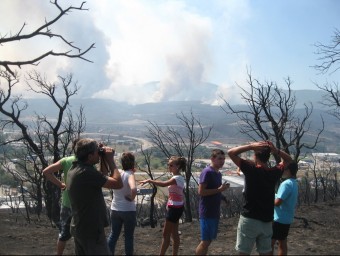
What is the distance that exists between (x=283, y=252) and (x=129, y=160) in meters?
2.56

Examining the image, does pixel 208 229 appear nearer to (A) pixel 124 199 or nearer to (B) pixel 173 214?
(B) pixel 173 214

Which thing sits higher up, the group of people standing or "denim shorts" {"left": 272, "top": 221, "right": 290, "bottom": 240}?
the group of people standing

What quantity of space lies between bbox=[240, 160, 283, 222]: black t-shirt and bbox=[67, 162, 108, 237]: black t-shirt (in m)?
1.68

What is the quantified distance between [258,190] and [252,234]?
0.52 m

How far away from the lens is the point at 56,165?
4.87 m

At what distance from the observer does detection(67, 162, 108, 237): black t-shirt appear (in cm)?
372

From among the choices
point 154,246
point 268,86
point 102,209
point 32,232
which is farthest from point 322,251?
point 268,86

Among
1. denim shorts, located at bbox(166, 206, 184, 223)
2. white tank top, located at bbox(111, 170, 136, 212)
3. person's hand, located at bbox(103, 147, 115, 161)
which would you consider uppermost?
person's hand, located at bbox(103, 147, 115, 161)

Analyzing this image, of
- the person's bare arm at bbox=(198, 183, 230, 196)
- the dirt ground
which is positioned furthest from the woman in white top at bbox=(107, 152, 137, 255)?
the dirt ground

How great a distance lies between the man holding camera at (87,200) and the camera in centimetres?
373

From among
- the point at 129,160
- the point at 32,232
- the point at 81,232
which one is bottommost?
the point at 32,232

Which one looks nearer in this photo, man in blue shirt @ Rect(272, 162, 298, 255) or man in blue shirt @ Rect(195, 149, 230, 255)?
man in blue shirt @ Rect(195, 149, 230, 255)

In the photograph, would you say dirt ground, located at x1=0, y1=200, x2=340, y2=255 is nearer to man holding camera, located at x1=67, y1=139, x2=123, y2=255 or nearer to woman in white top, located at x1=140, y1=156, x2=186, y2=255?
woman in white top, located at x1=140, y1=156, x2=186, y2=255

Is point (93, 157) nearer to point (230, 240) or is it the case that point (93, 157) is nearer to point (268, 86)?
point (230, 240)
